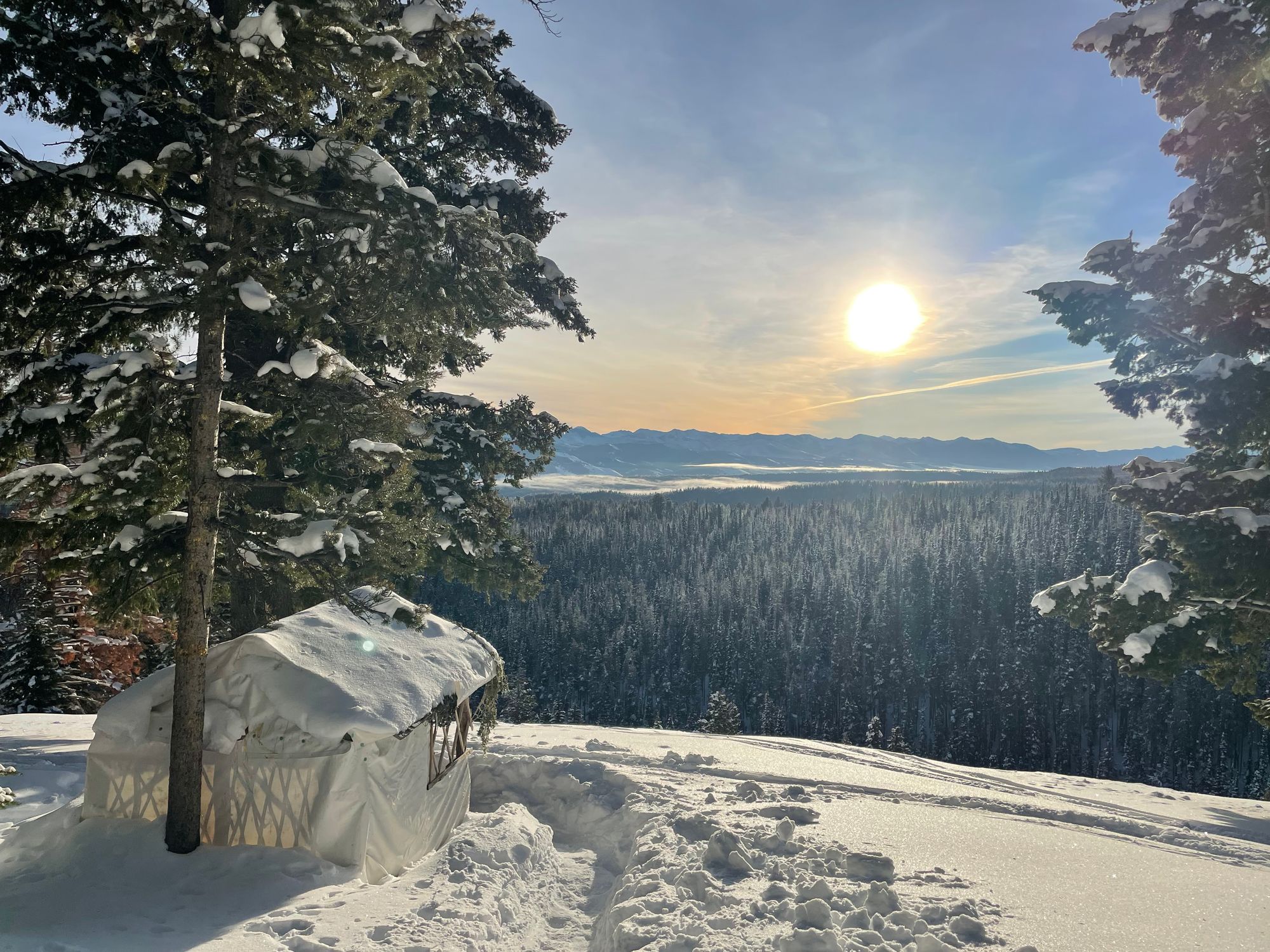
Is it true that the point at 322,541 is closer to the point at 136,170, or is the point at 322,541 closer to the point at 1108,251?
the point at 136,170

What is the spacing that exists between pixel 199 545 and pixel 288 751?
8.93ft

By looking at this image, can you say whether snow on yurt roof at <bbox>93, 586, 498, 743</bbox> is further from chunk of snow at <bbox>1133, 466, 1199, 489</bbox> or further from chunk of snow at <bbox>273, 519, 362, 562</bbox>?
chunk of snow at <bbox>1133, 466, 1199, 489</bbox>

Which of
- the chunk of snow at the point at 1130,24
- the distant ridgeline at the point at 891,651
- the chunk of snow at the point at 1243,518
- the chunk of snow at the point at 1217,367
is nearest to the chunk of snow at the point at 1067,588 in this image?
the chunk of snow at the point at 1243,518

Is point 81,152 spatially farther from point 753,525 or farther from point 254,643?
point 753,525

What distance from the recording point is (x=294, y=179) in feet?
23.8

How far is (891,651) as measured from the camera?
90000mm

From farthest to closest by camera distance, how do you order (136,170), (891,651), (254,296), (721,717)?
(891,651), (721,717), (254,296), (136,170)

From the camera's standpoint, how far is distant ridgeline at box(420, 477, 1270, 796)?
249 ft

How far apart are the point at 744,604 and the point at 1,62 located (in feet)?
337

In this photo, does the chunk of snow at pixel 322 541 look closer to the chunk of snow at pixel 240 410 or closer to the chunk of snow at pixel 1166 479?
the chunk of snow at pixel 240 410

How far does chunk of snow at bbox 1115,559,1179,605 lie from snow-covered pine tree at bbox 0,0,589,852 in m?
9.88

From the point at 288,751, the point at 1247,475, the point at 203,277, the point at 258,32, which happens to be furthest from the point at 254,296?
the point at 1247,475

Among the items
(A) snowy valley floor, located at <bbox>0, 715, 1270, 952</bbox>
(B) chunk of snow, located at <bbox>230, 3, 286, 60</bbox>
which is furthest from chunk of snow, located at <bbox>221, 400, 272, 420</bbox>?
(A) snowy valley floor, located at <bbox>0, 715, 1270, 952</bbox>

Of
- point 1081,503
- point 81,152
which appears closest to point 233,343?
point 81,152
